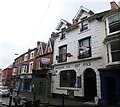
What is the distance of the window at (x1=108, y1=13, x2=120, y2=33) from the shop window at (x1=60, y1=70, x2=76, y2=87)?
267 inches

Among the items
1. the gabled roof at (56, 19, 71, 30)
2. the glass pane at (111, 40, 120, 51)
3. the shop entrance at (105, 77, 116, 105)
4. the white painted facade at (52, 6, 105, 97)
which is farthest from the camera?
the gabled roof at (56, 19, 71, 30)

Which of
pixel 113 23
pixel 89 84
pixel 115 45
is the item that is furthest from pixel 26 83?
pixel 113 23

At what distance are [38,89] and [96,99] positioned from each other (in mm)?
12978

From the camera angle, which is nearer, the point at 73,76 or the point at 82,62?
the point at 82,62

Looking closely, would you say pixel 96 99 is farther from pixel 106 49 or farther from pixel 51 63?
pixel 51 63

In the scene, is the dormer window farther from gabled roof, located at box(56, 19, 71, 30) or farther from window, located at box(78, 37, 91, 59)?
gabled roof, located at box(56, 19, 71, 30)

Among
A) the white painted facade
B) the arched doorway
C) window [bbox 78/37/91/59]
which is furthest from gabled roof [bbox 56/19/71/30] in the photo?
the arched doorway

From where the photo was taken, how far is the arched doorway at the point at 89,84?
42.3ft

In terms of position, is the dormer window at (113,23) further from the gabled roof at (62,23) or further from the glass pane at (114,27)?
the gabled roof at (62,23)

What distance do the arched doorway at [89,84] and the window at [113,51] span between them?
2726 mm

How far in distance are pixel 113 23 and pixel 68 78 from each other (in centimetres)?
857

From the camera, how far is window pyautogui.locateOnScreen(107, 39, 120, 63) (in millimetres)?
10914

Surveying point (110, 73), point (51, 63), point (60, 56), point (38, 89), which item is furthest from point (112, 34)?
point (38, 89)

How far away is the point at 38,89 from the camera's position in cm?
2111
